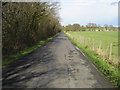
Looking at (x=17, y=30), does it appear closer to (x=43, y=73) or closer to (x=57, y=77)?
(x=43, y=73)

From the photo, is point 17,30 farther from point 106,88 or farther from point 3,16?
point 106,88

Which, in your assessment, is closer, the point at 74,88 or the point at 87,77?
the point at 74,88

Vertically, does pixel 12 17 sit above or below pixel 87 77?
above

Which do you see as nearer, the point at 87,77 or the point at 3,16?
the point at 87,77

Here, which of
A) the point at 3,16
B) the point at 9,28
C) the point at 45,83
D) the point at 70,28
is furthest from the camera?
the point at 70,28

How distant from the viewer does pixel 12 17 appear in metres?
13.2

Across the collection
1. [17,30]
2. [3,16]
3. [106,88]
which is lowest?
[106,88]

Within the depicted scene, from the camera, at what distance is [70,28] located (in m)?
164

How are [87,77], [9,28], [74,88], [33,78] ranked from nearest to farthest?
[74,88]
[33,78]
[87,77]
[9,28]

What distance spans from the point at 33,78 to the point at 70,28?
159 meters

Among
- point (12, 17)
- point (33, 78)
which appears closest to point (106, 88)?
point (33, 78)

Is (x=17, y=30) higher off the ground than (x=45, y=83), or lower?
higher

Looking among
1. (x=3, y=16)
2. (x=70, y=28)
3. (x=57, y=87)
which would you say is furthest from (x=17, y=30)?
(x=70, y=28)

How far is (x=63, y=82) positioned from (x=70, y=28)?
6283 inches
